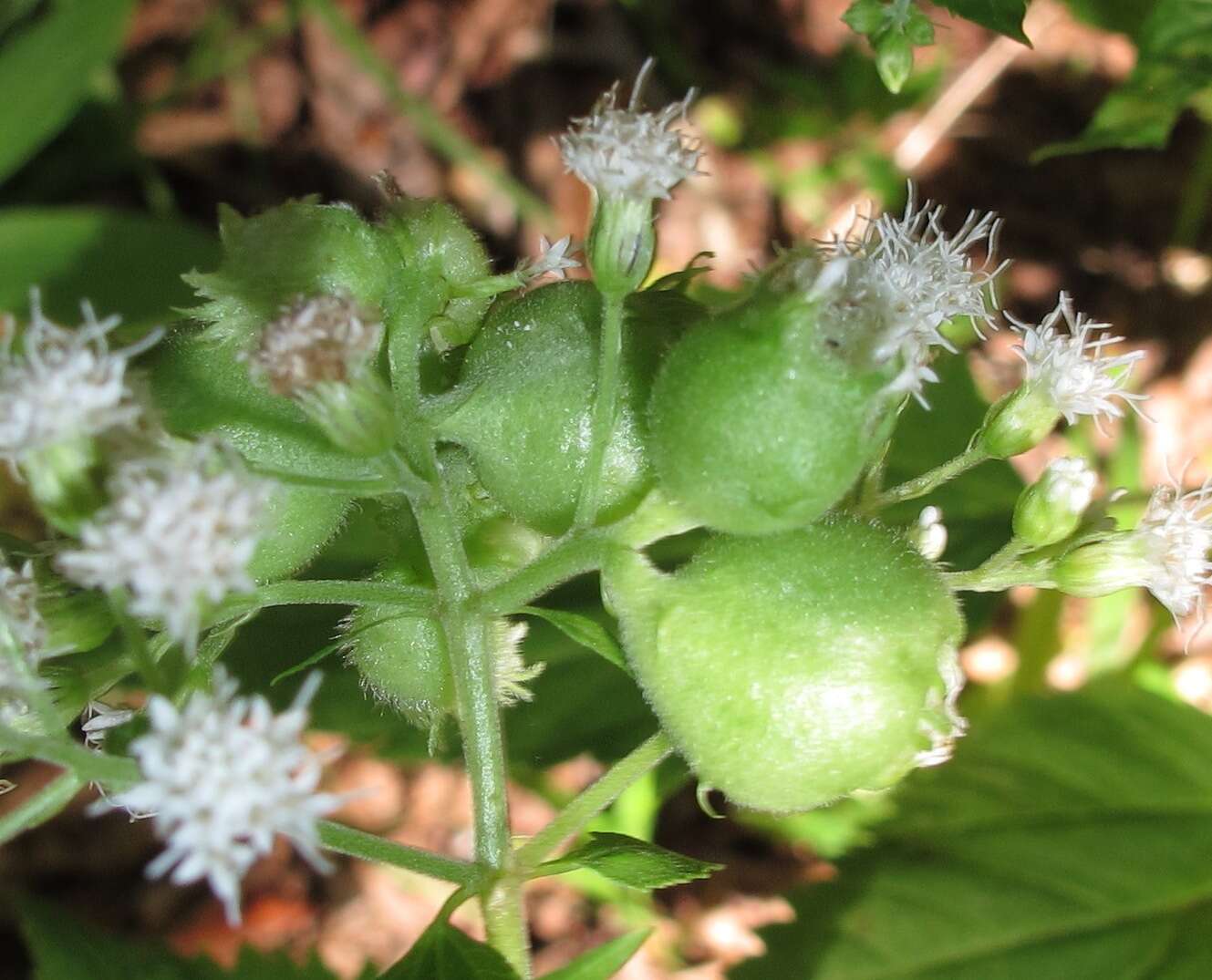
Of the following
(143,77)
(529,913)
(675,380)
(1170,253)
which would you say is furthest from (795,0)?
(675,380)

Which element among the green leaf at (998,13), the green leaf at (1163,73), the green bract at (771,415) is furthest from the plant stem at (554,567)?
the green leaf at (1163,73)

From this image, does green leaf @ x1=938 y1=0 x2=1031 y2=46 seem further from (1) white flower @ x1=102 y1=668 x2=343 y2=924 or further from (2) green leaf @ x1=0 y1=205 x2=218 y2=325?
(2) green leaf @ x1=0 y1=205 x2=218 y2=325

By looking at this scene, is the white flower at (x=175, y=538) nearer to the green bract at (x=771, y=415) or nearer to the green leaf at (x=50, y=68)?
the green bract at (x=771, y=415)

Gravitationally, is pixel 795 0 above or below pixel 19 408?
below

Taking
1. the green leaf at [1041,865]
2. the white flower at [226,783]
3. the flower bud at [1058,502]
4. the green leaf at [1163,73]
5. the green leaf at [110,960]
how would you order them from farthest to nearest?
the green leaf at [1041,865] < the green leaf at [110,960] < the green leaf at [1163,73] < the flower bud at [1058,502] < the white flower at [226,783]

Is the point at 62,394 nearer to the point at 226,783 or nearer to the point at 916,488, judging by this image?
the point at 226,783

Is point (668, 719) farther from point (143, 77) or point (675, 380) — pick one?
point (143, 77)
